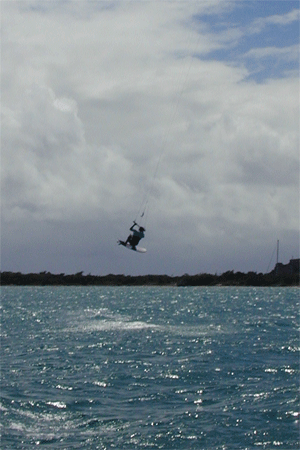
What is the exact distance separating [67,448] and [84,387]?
8.02 metres

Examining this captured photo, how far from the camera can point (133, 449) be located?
67.0 feet

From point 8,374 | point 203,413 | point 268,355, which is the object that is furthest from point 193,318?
point 203,413

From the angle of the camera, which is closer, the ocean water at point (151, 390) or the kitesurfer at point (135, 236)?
the ocean water at point (151, 390)

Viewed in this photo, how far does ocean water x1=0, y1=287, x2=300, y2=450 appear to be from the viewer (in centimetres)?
2161

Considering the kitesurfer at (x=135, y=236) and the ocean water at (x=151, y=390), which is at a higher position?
the kitesurfer at (x=135, y=236)

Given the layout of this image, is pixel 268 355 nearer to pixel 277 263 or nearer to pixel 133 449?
pixel 133 449

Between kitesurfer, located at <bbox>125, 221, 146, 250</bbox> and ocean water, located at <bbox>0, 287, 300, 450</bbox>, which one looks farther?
kitesurfer, located at <bbox>125, 221, 146, 250</bbox>

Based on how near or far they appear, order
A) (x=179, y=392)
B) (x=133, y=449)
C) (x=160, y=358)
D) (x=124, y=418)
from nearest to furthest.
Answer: (x=133, y=449) → (x=124, y=418) → (x=179, y=392) → (x=160, y=358)

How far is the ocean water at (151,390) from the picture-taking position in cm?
2161

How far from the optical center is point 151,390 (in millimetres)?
27750

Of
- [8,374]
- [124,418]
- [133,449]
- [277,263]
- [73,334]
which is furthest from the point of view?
[277,263]

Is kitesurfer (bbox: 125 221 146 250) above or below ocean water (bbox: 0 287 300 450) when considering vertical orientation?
above

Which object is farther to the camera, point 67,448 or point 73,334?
point 73,334

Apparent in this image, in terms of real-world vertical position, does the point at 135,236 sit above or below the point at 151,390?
above
